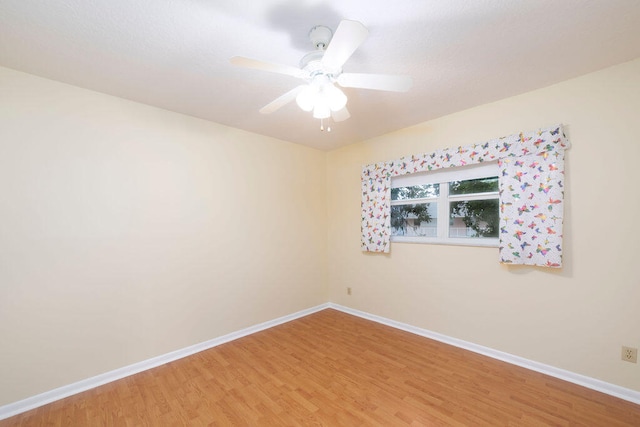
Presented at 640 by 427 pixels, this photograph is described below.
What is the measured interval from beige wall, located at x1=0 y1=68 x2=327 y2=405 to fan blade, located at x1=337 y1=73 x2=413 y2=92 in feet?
6.31

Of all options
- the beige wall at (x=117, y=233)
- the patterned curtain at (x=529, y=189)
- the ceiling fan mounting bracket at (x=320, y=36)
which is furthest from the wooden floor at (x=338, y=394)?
the ceiling fan mounting bracket at (x=320, y=36)

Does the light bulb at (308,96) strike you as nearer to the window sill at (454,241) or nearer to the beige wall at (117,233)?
the beige wall at (117,233)

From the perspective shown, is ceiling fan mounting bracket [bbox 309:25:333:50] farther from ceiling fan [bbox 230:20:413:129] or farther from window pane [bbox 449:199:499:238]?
window pane [bbox 449:199:499:238]

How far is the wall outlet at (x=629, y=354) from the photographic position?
1835 mm

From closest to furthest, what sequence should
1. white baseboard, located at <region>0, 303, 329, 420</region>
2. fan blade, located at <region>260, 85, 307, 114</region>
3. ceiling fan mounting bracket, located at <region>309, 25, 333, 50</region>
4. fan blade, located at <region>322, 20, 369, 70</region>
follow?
fan blade, located at <region>322, 20, 369, 70</region>, ceiling fan mounting bracket, located at <region>309, 25, 333, 50</region>, fan blade, located at <region>260, 85, 307, 114</region>, white baseboard, located at <region>0, 303, 329, 420</region>

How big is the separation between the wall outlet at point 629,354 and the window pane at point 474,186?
1466 mm

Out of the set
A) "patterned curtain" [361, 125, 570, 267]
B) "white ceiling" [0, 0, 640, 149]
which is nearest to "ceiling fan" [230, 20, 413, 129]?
"white ceiling" [0, 0, 640, 149]

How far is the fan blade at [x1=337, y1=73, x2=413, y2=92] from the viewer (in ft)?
4.60

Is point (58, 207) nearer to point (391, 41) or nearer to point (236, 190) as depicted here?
point (236, 190)

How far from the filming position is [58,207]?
2.00 meters

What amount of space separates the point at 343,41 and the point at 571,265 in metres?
2.43

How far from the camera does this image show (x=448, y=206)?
2.85 metres

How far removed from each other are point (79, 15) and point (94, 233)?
5.10ft

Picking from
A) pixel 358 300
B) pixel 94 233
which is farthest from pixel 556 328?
pixel 94 233
